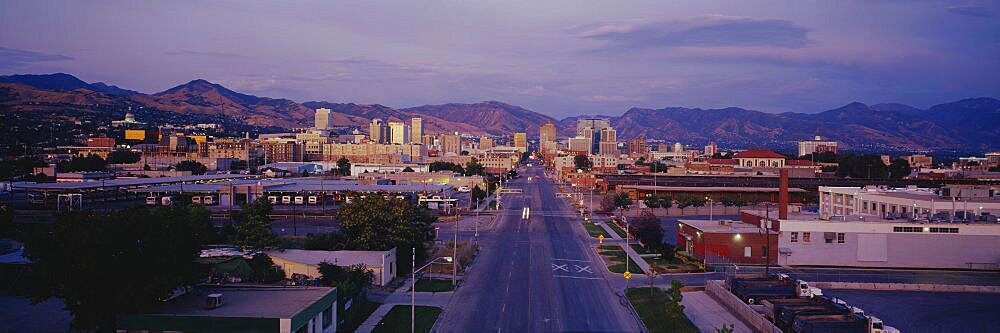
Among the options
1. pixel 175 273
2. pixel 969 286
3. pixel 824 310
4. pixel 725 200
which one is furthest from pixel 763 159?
pixel 175 273

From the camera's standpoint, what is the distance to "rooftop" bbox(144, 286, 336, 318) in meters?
20.7

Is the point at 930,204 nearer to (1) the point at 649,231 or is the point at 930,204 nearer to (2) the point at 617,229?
(1) the point at 649,231

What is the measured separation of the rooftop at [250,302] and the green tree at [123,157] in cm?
11246

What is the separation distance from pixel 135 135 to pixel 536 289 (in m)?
158

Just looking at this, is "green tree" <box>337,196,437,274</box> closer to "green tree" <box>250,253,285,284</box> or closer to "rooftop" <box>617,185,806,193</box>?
"green tree" <box>250,253,285,284</box>

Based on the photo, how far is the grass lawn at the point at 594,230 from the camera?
177ft

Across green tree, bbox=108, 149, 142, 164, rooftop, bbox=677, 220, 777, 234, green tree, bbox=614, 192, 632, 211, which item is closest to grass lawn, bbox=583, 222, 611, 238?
rooftop, bbox=677, 220, 777, 234

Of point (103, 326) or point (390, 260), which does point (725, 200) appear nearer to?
point (390, 260)

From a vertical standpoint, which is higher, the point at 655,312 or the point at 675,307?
the point at 675,307

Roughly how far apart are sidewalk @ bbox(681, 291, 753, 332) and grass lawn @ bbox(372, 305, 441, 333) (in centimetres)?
889

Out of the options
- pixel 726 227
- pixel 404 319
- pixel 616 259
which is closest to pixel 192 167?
pixel 616 259

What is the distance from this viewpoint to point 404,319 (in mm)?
26172

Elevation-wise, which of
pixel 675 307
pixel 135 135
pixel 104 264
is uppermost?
pixel 135 135

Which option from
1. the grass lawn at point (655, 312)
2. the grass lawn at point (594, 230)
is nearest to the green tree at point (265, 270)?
the grass lawn at point (655, 312)
